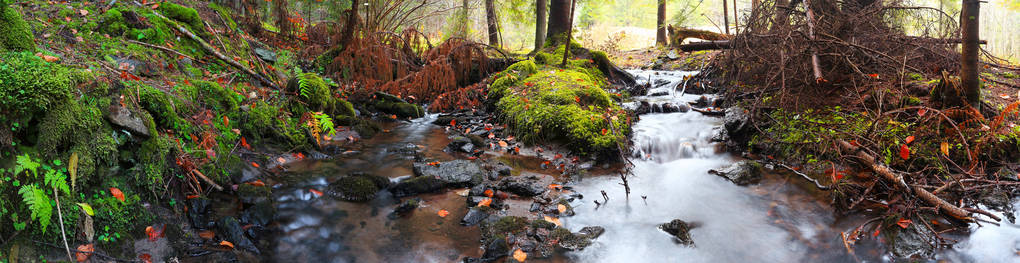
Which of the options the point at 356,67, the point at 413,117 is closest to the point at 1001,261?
the point at 413,117

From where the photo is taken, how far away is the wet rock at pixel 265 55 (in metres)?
8.14

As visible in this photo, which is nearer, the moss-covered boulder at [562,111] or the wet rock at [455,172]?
the wet rock at [455,172]

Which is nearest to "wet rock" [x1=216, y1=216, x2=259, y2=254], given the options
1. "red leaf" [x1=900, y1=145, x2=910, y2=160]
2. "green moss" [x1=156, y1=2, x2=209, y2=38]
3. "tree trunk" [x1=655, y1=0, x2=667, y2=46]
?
"green moss" [x1=156, y1=2, x2=209, y2=38]

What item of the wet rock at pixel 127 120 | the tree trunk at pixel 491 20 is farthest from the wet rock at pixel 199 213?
the tree trunk at pixel 491 20

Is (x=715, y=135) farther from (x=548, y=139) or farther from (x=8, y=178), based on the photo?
(x=8, y=178)

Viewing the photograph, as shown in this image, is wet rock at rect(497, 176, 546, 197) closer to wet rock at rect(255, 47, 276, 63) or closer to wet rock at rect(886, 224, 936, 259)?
wet rock at rect(886, 224, 936, 259)

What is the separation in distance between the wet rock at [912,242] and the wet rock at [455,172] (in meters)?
3.87

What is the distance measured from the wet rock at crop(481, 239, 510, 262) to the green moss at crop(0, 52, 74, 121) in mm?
3121

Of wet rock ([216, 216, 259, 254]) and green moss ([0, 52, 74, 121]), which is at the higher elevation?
green moss ([0, 52, 74, 121])

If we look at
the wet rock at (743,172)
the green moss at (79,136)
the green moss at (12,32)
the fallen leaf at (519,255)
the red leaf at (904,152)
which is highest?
the green moss at (12,32)

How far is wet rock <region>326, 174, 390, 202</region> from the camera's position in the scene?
4.82 m

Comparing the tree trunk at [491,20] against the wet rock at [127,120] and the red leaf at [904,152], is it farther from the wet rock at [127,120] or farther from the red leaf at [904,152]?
the wet rock at [127,120]

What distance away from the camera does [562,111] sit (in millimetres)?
6910

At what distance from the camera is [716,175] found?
18.9 ft
